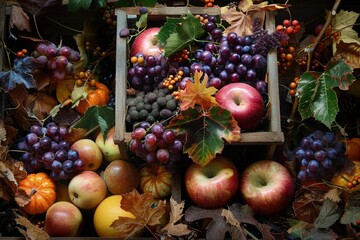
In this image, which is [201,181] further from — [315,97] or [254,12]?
[254,12]

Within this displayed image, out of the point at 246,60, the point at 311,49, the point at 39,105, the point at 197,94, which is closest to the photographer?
the point at 197,94

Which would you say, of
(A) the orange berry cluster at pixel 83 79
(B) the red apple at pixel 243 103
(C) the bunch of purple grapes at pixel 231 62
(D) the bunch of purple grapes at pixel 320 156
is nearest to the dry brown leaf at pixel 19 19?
(A) the orange berry cluster at pixel 83 79

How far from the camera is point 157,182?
1706mm

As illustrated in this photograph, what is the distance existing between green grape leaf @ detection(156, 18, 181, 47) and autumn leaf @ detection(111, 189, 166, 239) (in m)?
0.42

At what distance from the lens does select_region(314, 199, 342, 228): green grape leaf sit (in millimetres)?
1542

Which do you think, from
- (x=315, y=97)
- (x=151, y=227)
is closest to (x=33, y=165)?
(x=151, y=227)

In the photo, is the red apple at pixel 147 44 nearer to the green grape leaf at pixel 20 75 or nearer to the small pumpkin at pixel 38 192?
the green grape leaf at pixel 20 75

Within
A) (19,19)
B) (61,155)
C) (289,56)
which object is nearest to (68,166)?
(61,155)

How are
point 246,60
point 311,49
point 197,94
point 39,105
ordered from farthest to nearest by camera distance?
point 39,105, point 311,49, point 246,60, point 197,94

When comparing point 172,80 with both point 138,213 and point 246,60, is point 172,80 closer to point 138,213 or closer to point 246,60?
point 246,60

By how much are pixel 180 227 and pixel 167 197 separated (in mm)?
188

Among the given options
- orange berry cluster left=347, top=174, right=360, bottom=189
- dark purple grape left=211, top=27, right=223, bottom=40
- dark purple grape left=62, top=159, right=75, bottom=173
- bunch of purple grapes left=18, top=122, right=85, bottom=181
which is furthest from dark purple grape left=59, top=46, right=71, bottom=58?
orange berry cluster left=347, top=174, right=360, bottom=189

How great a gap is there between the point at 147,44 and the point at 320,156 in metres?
0.56

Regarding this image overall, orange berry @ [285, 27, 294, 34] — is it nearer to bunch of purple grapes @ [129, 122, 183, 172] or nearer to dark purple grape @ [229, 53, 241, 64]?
dark purple grape @ [229, 53, 241, 64]
